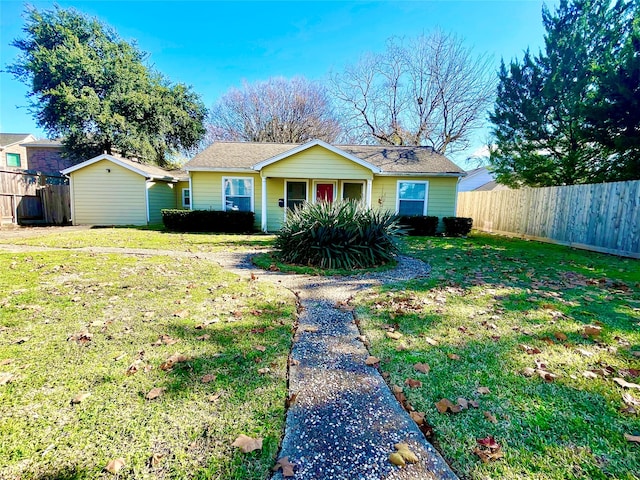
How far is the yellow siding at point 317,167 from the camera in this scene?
1283 cm

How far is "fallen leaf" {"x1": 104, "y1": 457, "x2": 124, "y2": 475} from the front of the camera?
1.62 metres

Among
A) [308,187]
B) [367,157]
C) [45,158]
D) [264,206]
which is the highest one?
[45,158]

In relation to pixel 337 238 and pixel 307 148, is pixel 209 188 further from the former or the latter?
pixel 337 238

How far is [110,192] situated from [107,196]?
246mm

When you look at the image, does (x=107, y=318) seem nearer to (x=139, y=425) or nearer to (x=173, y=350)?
(x=173, y=350)

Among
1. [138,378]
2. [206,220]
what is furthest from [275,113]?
[138,378]

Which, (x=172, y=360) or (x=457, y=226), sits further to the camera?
(x=457, y=226)

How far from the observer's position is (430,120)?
78.7ft

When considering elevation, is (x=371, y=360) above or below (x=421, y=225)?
below

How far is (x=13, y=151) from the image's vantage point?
28.2 metres

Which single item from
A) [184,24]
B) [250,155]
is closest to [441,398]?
[250,155]

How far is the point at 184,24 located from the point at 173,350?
1771cm

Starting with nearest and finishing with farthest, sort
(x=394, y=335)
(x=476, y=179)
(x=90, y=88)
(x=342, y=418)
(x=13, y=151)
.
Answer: (x=342, y=418) → (x=394, y=335) → (x=90, y=88) → (x=13, y=151) → (x=476, y=179)

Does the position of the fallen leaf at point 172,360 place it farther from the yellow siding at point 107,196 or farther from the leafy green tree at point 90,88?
the leafy green tree at point 90,88
